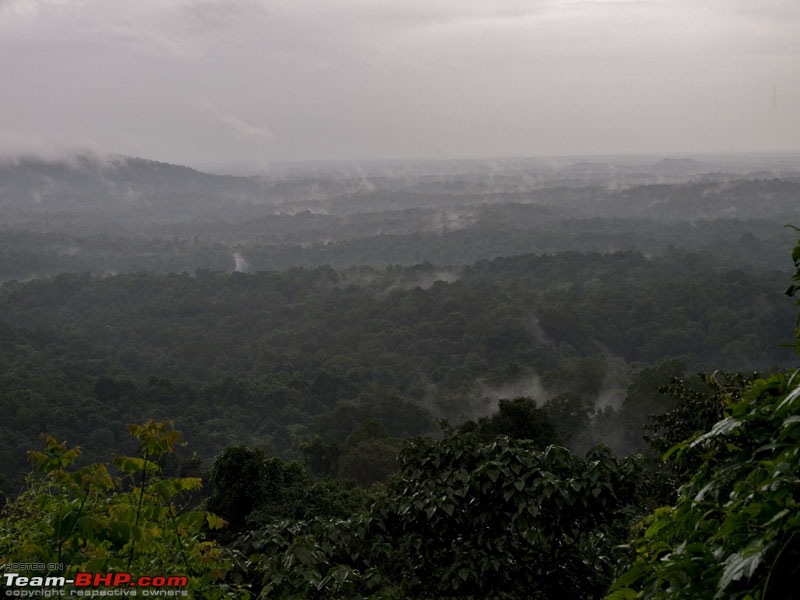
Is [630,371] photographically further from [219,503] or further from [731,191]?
[731,191]

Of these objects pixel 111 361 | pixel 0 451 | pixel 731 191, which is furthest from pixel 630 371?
pixel 731 191

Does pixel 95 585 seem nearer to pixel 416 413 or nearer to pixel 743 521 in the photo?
pixel 743 521

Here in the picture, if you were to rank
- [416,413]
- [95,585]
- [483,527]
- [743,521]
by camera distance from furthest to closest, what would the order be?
1. [416,413]
2. [483,527]
3. [95,585]
4. [743,521]

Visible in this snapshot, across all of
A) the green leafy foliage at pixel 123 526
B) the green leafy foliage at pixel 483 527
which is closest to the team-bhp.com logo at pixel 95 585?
the green leafy foliage at pixel 123 526

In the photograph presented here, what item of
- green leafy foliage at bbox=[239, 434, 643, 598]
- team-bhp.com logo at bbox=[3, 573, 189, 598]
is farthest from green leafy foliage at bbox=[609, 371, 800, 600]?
green leafy foliage at bbox=[239, 434, 643, 598]

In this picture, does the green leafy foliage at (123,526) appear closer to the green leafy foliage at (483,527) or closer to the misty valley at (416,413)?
the misty valley at (416,413)

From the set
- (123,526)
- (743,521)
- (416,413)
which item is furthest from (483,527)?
(416,413)
